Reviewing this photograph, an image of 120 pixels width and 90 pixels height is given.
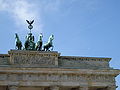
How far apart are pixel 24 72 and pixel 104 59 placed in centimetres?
820

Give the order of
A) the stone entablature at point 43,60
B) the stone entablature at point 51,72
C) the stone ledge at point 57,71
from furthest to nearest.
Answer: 1. the stone entablature at point 43,60
2. the stone entablature at point 51,72
3. the stone ledge at point 57,71

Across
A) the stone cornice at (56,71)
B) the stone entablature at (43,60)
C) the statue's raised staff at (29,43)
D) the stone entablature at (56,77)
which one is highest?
the statue's raised staff at (29,43)

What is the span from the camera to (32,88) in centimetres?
3200

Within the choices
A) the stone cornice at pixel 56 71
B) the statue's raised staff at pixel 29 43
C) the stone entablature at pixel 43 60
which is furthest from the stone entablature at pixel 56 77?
the statue's raised staff at pixel 29 43

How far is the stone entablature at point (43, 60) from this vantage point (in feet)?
99.3

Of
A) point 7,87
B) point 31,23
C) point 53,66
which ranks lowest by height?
point 7,87

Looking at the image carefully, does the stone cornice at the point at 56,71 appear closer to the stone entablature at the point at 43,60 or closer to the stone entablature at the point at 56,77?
the stone entablature at the point at 56,77

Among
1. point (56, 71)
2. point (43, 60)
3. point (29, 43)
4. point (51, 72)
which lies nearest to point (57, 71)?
point (56, 71)

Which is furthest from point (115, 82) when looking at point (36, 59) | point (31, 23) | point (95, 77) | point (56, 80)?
point (31, 23)

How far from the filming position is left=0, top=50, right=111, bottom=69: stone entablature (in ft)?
99.3

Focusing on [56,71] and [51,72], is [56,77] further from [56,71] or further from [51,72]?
[51,72]

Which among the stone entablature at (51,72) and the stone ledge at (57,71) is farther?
the stone entablature at (51,72)

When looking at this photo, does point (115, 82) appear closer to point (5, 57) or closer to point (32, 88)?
point (32, 88)

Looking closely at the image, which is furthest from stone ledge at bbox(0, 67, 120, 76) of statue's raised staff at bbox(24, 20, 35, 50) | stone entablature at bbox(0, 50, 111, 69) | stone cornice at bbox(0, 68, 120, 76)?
statue's raised staff at bbox(24, 20, 35, 50)
